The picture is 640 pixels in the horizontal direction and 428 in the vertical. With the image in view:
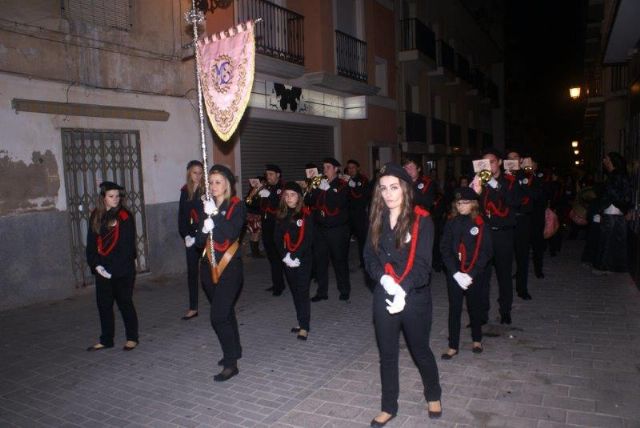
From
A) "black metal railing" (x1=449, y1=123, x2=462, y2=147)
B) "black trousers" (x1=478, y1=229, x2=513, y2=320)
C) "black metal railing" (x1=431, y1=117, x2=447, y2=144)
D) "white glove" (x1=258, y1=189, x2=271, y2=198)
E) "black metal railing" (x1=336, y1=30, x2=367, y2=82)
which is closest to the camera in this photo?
"black trousers" (x1=478, y1=229, x2=513, y2=320)

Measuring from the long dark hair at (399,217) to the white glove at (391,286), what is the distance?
0.27 metres

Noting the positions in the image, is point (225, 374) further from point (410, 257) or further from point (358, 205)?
point (358, 205)

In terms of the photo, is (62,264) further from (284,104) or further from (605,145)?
(605,145)

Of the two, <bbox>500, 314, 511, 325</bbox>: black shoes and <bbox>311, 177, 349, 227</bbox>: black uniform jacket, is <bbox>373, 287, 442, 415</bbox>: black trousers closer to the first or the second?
<bbox>500, 314, 511, 325</bbox>: black shoes

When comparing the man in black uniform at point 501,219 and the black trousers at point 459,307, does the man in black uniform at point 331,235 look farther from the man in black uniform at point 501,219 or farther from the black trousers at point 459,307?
the black trousers at point 459,307

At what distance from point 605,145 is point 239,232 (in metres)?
17.7

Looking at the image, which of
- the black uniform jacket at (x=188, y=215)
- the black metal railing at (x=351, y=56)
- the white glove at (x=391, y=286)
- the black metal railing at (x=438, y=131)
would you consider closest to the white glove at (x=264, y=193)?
the black uniform jacket at (x=188, y=215)

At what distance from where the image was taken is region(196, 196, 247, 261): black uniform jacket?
16.6ft

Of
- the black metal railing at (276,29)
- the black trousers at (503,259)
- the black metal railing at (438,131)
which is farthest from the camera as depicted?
the black metal railing at (438,131)

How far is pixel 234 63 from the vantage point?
5.09 m

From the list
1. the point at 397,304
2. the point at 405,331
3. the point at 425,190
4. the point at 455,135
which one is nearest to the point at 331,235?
the point at 425,190

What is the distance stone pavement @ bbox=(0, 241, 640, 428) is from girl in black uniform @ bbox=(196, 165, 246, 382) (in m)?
0.37

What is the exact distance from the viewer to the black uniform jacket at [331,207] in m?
7.88

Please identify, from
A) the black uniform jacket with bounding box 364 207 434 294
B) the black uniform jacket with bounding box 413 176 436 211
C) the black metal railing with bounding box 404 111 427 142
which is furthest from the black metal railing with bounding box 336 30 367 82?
the black uniform jacket with bounding box 364 207 434 294
